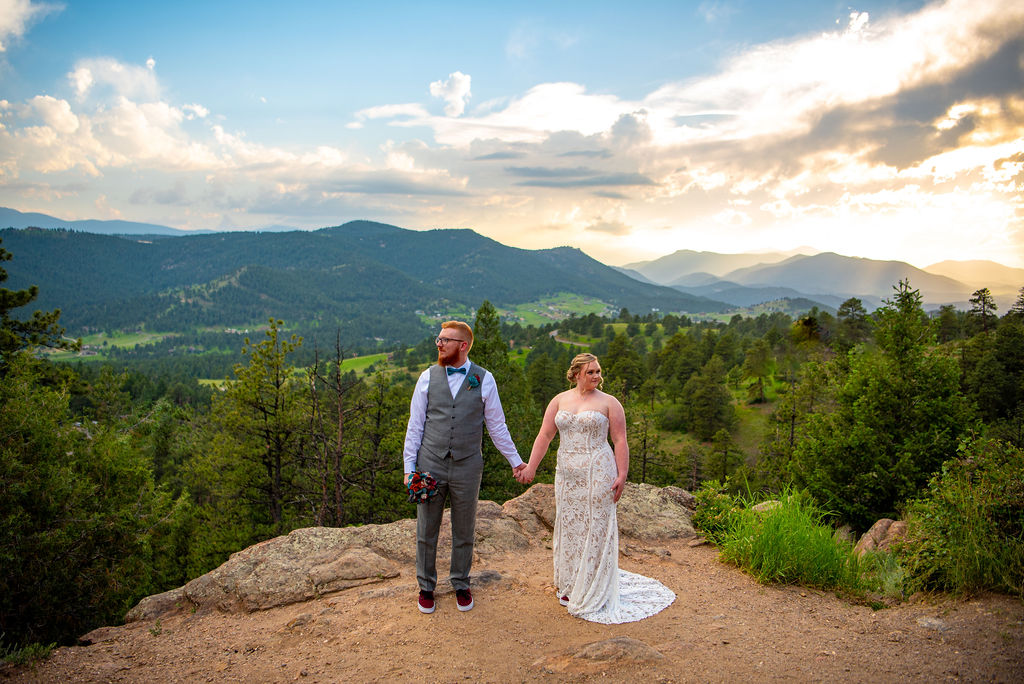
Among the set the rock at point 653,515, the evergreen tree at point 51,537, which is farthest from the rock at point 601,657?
the evergreen tree at point 51,537

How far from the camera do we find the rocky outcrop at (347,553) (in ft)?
19.4

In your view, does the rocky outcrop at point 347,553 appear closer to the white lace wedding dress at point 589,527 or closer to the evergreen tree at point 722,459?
the white lace wedding dress at point 589,527

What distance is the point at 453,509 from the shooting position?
5070 mm

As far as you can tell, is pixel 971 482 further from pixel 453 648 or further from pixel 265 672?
pixel 265 672

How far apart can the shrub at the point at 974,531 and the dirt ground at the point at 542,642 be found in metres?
0.24

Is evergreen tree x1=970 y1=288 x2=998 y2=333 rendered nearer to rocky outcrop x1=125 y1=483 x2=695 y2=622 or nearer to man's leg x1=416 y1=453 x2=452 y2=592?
rocky outcrop x1=125 y1=483 x2=695 y2=622

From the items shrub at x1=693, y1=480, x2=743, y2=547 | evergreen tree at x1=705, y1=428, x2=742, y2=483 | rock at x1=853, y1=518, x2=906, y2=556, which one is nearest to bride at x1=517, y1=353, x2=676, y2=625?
shrub at x1=693, y1=480, x2=743, y2=547

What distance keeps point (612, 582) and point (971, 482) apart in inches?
186

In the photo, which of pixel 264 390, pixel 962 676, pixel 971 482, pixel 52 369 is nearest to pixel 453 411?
pixel 962 676

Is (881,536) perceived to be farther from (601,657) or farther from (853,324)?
(853,324)

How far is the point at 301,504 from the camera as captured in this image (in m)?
20.5

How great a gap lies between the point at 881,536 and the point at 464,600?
6.86 m

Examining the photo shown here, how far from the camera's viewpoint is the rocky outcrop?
5.92 metres

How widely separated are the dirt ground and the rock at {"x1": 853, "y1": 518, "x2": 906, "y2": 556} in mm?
2110
